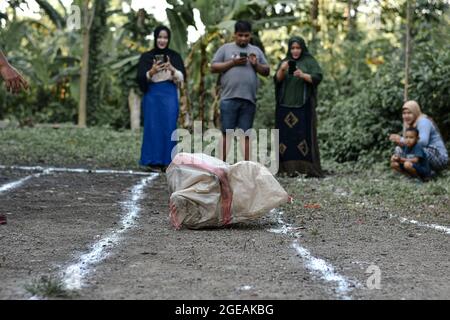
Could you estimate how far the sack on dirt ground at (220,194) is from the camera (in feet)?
20.3

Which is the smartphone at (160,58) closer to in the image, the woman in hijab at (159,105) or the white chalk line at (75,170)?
the woman in hijab at (159,105)

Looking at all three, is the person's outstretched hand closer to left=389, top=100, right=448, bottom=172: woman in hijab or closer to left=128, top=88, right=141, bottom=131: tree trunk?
left=389, top=100, right=448, bottom=172: woman in hijab

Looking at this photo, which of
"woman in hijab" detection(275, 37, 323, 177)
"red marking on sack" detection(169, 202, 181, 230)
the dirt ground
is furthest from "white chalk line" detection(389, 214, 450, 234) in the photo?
"woman in hijab" detection(275, 37, 323, 177)

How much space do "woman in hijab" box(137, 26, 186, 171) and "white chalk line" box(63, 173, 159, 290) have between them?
307cm

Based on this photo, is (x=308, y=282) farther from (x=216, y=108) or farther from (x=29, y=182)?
(x=216, y=108)

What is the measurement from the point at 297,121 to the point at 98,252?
5.94 meters

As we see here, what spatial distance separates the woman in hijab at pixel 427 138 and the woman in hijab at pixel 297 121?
1.16m

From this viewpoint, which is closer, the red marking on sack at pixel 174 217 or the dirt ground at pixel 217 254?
the dirt ground at pixel 217 254

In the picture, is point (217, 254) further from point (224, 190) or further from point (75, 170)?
point (75, 170)

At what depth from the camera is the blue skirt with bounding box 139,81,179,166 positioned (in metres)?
10.9

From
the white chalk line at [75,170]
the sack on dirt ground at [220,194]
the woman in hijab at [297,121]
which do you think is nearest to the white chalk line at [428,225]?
the sack on dirt ground at [220,194]

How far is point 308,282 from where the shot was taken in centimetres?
429

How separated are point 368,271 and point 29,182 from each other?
18.4ft
